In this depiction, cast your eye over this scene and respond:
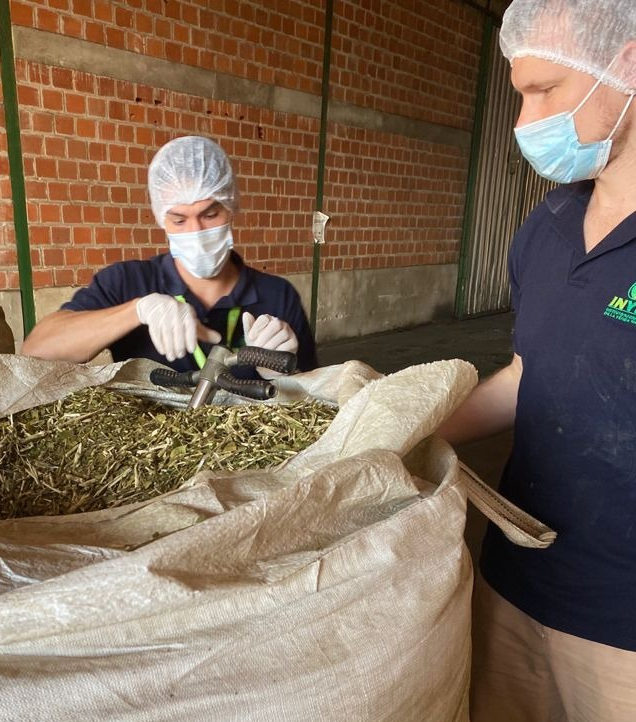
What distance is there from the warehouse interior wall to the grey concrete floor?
8.7 inches

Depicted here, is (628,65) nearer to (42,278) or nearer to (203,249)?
(203,249)

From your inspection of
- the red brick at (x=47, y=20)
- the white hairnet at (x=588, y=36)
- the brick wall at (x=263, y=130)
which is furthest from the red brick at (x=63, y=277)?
the white hairnet at (x=588, y=36)

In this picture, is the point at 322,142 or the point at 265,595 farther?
the point at 322,142

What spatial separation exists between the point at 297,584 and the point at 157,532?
0.19 m

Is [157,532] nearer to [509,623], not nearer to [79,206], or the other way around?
[509,623]

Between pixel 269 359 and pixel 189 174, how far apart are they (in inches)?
36.1

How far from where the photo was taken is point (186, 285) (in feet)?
6.25

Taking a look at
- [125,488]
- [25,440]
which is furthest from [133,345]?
[125,488]

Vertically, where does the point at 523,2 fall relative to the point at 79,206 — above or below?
above

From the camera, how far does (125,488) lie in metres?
0.92

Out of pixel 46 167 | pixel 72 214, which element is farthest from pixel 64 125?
pixel 72 214

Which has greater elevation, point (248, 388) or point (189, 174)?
point (189, 174)

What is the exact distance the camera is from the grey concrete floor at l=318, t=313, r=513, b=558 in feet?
13.4

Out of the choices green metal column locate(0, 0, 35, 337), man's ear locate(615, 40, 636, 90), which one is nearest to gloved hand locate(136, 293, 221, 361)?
man's ear locate(615, 40, 636, 90)
